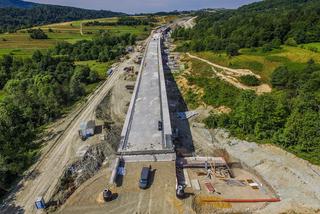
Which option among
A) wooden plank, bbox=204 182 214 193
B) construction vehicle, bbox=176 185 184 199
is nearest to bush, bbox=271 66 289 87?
wooden plank, bbox=204 182 214 193

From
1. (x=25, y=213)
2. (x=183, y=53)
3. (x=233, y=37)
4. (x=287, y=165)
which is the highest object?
(x=233, y=37)

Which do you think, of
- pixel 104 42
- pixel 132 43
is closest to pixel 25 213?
pixel 104 42

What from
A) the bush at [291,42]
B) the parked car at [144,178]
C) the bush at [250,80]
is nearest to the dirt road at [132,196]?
the parked car at [144,178]

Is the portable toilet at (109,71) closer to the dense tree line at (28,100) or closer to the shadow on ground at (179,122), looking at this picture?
the dense tree line at (28,100)

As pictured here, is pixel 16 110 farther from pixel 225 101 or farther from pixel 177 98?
pixel 225 101

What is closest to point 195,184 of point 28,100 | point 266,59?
point 28,100

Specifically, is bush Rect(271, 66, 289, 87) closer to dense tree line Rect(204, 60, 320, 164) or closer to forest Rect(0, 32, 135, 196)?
dense tree line Rect(204, 60, 320, 164)

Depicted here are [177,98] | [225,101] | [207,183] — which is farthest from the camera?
[177,98]
